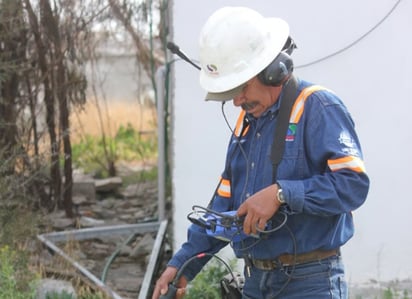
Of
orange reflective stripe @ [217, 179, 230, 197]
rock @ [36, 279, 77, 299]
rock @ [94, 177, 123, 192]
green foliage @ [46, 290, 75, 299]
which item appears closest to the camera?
orange reflective stripe @ [217, 179, 230, 197]

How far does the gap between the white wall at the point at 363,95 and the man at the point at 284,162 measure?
276 cm

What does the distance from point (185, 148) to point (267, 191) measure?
3.22 metres

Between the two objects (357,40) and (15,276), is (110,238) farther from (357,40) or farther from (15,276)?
(357,40)

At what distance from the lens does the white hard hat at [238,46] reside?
9.40ft

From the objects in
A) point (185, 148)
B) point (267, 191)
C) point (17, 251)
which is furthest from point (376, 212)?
point (267, 191)

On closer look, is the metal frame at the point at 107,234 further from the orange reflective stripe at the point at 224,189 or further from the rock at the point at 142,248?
the orange reflective stripe at the point at 224,189

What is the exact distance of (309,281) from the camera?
9.76 feet

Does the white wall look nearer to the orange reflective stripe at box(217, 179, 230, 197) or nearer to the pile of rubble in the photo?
the pile of rubble

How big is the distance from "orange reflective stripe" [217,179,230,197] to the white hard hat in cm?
45

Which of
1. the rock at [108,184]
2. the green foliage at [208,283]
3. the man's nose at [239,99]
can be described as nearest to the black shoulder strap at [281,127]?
the man's nose at [239,99]

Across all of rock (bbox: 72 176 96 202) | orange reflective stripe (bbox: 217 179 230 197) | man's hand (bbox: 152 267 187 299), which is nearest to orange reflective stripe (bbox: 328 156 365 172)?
orange reflective stripe (bbox: 217 179 230 197)

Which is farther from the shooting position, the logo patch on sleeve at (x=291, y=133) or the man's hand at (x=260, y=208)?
the logo patch on sleeve at (x=291, y=133)

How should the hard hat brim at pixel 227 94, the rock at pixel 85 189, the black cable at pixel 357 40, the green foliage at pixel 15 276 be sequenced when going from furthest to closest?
the rock at pixel 85 189 → the black cable at pixel 357 40 → the green foliage at pixel 15 276 → the hard hat brim at pixel 227 94

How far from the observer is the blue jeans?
2963 mm
